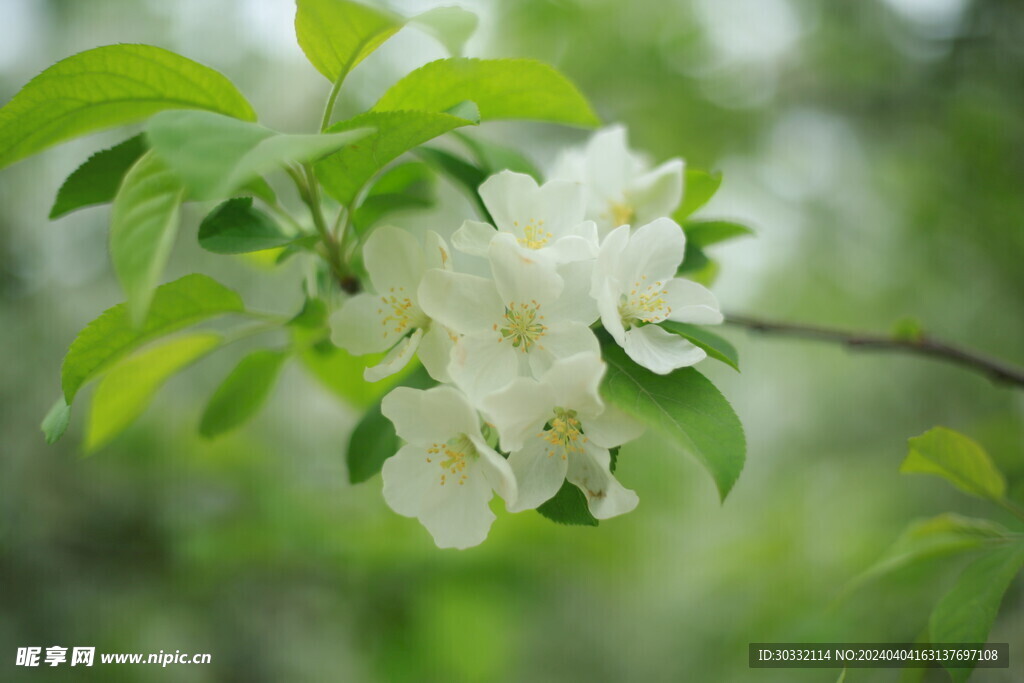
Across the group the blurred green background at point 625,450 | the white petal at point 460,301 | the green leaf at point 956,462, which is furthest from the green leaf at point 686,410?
the blurred green background at point 625,450

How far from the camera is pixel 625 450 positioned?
271 centimetres

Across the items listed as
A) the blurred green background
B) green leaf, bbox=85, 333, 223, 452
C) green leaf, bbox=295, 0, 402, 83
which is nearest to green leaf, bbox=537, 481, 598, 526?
green leaf, bbox=295, 0, 402, 83

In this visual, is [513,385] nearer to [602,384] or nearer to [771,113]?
[602,384]

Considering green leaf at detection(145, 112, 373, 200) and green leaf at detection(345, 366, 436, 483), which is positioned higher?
green leaf at detection(145, 112, 373, 200)

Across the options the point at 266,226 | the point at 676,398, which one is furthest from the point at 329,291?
the point at 676,398

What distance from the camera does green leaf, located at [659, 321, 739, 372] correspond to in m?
0.67

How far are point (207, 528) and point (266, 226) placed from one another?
1.56 m

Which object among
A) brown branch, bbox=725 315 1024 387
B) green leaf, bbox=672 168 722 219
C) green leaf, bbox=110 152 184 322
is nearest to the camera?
green leaf, bbox=110 152 184 322

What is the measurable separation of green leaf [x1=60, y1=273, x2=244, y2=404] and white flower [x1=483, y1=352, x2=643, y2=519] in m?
0.35

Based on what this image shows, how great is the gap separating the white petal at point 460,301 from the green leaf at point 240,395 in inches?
14.5

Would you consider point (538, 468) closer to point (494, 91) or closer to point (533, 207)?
point (533, 207)

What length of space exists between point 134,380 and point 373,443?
15.2 inches

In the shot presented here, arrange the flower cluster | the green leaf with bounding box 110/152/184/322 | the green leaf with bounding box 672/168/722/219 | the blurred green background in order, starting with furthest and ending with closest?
1. the blurred green background
2. the green leaf with bounding box 672/168/722/219
3. the flower cluster
4. the green leaf with bounding box 110/152/184/322

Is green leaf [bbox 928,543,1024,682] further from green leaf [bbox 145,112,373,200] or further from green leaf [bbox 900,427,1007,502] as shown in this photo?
green leaf [bbox 145,112,373,200]
